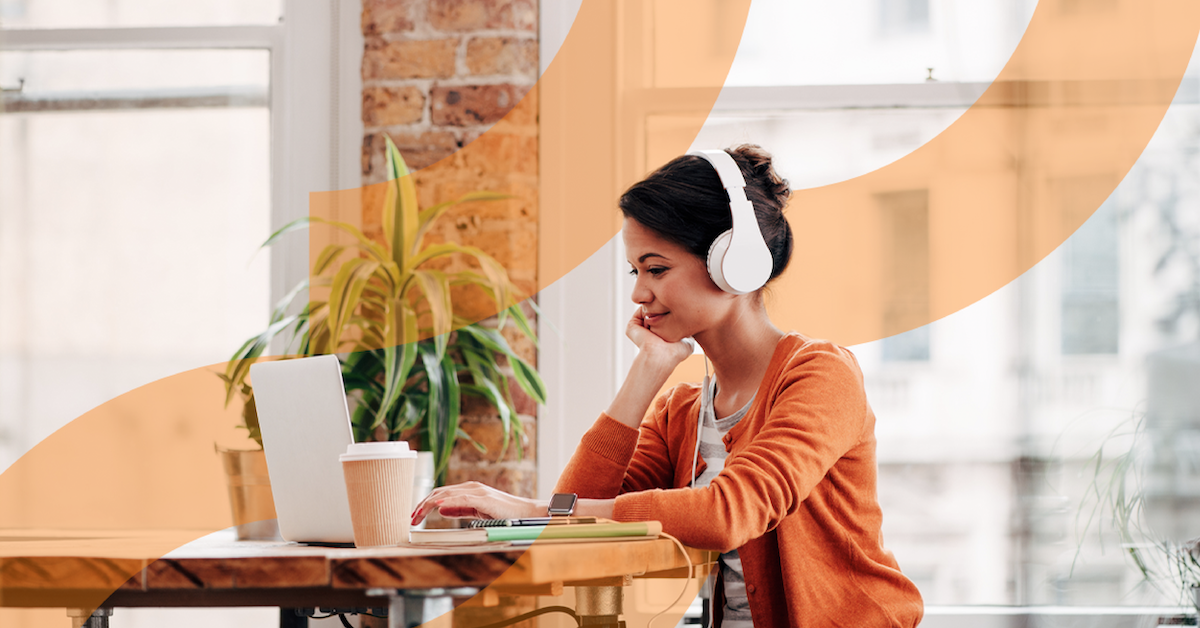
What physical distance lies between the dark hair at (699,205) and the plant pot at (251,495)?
2.18ft

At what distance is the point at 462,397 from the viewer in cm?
234

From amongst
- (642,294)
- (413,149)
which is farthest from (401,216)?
(642,294)

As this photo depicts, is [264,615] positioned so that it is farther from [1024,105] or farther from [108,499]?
[1024,105]

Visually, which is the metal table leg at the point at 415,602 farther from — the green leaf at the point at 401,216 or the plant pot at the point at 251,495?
the green leaf at the point at 401,216

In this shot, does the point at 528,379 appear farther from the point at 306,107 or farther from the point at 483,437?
the point at 306,107

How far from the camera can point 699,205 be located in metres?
1.43

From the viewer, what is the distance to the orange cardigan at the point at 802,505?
1.17 metres

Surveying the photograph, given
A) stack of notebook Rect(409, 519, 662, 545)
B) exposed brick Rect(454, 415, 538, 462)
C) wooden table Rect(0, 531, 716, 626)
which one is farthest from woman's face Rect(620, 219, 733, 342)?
exposed brick Rect(454, 415, 538, 462)

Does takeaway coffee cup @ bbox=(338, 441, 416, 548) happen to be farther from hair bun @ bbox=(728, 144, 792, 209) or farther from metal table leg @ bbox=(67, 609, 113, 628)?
hair bun @ bbox=(728, 144, 792, 209)

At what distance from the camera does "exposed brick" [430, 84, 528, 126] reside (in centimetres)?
244

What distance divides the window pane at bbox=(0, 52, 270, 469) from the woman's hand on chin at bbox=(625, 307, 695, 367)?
1.42 metres

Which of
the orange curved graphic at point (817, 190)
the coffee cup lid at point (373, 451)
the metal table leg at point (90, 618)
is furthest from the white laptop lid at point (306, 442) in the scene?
the orange curved graphic at point (817, 190)

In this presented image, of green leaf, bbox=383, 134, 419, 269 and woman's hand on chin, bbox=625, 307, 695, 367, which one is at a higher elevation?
green leaf, bbox=383, 134, 419, 269

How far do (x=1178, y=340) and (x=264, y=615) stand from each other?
8.07ft
